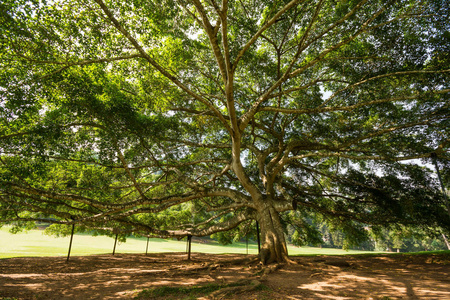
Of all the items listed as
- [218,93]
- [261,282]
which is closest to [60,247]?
[218,93]

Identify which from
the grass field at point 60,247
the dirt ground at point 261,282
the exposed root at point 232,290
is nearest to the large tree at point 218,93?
the dirt ground at point 261,282

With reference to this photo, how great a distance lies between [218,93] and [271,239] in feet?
20.9

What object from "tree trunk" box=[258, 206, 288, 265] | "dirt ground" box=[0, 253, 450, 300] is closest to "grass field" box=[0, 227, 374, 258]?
"dirt ground" box=[0, 253, 450, 300]

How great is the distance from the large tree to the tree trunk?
0.04 m

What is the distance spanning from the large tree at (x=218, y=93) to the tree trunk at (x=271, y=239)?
0.04 m

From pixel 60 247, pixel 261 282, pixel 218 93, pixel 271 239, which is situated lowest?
pixel 60 247

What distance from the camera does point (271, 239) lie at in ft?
24.5

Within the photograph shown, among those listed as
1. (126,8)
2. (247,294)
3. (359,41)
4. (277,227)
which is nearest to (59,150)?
(126,8)

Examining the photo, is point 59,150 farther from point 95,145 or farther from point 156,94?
point 156,94

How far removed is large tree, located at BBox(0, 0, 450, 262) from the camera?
534cm

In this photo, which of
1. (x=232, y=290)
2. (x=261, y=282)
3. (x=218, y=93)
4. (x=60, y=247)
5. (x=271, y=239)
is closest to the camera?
(x=232, y=290)

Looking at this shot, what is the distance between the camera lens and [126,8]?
5508 mm

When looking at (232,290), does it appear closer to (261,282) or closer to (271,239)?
(261,282)

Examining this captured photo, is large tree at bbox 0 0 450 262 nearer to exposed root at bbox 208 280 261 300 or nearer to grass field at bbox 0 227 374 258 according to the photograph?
exposed root at bbox 208 280 261 300
